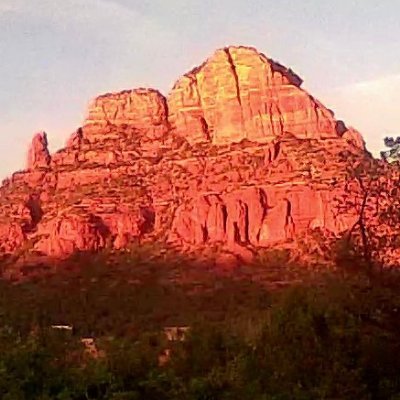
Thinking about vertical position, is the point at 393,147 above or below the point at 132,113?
below

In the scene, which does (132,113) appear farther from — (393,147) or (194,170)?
(393,147)

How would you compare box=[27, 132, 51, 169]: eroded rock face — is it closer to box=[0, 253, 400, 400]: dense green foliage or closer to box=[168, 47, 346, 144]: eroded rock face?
box=[168, 47, 346, 144]: eroded rock face

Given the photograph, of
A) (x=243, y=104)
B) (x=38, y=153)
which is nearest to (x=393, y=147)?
(x=243, y=104)

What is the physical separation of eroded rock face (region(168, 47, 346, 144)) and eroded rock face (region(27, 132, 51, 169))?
53.3ft

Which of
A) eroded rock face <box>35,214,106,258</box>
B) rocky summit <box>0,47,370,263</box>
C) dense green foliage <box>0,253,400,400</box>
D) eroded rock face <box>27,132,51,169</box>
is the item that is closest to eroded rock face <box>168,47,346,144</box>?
rocky summit <box>0,47,370,263</box>

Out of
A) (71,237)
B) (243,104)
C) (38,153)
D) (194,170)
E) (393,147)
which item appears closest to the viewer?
(393,147)

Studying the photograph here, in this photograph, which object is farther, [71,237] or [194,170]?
[194,170]

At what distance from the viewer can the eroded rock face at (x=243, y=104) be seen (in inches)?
4222

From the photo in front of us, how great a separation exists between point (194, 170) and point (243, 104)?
1573cm

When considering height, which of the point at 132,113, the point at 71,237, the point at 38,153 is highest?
the point at 132,113

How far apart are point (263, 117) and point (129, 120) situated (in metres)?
18.5

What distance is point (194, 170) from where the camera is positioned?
100125mm

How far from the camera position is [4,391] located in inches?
623

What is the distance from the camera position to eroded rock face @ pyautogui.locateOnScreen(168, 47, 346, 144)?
352 ft
